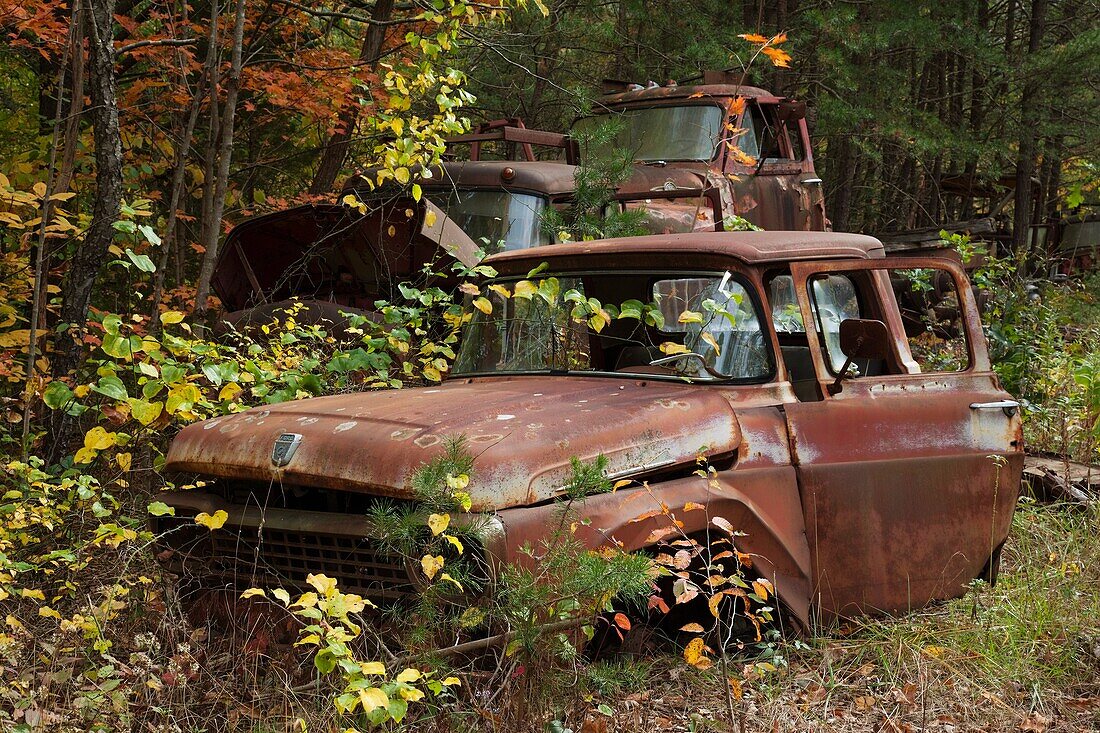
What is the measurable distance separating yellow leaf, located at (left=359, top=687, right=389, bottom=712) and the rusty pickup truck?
0.48 m

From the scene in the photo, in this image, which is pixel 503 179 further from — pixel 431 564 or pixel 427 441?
pixel 431 564

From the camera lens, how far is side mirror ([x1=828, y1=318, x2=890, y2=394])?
407 cm

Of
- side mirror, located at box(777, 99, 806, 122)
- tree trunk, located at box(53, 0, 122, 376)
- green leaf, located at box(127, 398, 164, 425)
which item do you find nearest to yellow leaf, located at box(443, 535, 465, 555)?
green leaf, located at box(127, 398, 164, 425)

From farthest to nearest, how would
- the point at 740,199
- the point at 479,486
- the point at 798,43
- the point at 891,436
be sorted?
the point at 798,43
the point at 740,199
the point at 891,436
the point at 479,486

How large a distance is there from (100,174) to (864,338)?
158 inches

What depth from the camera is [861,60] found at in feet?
51.5

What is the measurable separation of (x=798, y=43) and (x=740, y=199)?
611 centimetres

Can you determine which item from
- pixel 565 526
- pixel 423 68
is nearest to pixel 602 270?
pixel 565 526

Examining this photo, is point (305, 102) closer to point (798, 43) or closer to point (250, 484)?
point (250, 484)

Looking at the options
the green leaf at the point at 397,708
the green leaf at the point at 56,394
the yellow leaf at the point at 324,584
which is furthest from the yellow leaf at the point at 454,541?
the green leaf at the point at 56,394

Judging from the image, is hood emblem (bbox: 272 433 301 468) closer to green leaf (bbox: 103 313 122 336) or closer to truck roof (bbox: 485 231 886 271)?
green leaf (bbox: 103 313 122 336)

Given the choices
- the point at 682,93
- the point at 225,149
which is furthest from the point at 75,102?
the point at 682,93

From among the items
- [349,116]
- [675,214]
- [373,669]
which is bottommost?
[373,669]

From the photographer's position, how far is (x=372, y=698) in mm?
2928
